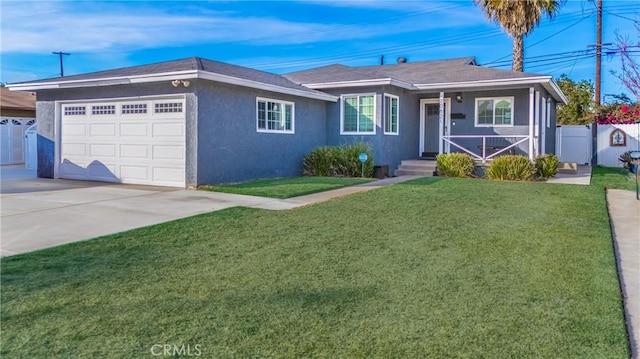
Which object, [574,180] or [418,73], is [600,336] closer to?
[574,180]

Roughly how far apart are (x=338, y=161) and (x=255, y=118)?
294cm

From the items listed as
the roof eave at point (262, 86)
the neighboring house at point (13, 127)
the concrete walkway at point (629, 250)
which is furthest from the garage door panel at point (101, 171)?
the concrete walkway at point (629, 250)

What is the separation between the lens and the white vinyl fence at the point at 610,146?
19.8m

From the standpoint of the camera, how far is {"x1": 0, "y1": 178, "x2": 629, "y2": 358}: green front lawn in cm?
317

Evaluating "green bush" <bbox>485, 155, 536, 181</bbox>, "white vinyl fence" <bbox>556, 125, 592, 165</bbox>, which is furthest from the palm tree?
"green bush" <bbox>485, 155, 536, 181</bbox>

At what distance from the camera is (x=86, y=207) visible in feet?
26.7

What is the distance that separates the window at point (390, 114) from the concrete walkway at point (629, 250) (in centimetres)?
662

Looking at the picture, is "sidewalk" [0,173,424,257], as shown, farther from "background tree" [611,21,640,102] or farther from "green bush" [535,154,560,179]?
"green bush" [535,154,560,179]

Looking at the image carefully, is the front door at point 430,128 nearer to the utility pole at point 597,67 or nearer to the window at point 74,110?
the utility pole at point 597,67

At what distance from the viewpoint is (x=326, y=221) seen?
7.16m

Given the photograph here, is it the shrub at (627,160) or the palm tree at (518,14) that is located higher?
the palm tree at (518,14)

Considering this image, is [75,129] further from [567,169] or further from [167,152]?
[567,169]

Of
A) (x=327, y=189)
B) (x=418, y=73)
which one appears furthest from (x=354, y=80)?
(x=327, y=189)

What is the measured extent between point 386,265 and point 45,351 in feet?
10.2
